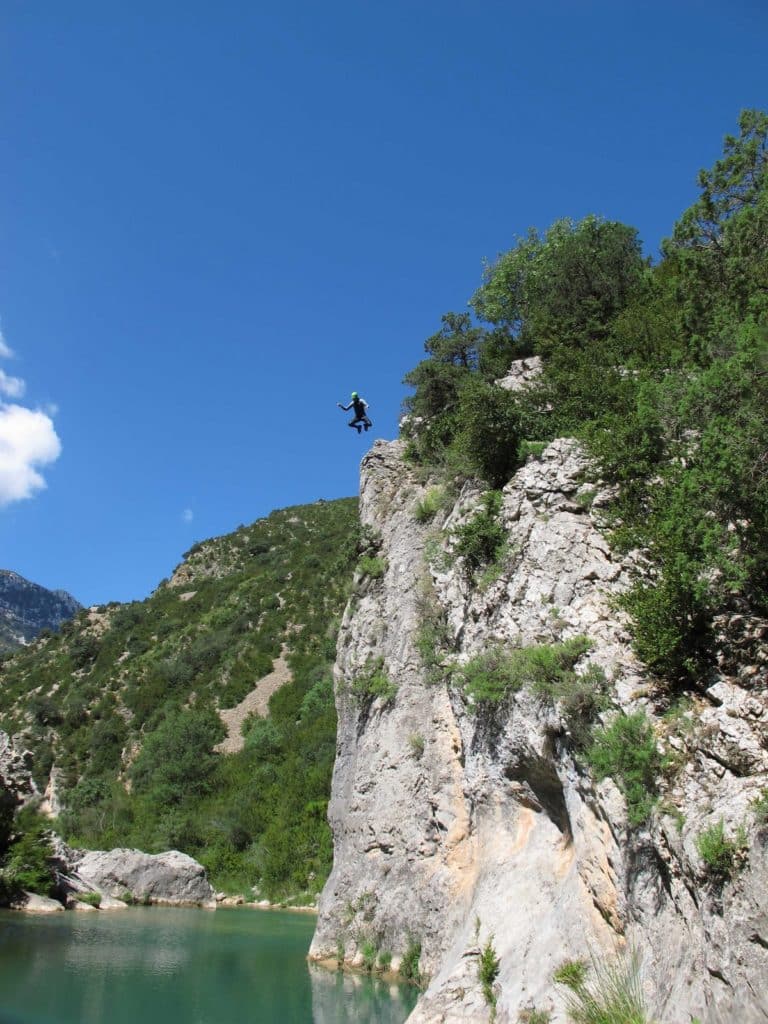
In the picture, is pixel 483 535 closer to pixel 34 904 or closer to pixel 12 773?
pixel 12 773

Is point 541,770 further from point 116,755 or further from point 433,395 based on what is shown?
point 116,755

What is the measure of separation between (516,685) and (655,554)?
11.1 feet

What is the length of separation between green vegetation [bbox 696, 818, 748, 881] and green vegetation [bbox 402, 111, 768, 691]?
2.74 metres

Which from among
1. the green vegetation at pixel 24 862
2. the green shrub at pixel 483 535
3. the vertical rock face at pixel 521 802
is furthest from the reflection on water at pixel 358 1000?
the green vegetation at pixel 24 862

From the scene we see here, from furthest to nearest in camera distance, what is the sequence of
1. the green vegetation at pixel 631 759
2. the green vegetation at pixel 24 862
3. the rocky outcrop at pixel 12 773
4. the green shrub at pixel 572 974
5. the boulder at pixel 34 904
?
the rocky outcrop at pixel 12 773 < the green vegetation at pixel 24 862 < the boulder at pixel 34 904 < the green shrub at pixel 572 974 < the green vegetation at pixel 631 759

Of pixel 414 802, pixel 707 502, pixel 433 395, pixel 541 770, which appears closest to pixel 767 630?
pixel 707 502

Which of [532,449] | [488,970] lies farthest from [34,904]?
[532,449]

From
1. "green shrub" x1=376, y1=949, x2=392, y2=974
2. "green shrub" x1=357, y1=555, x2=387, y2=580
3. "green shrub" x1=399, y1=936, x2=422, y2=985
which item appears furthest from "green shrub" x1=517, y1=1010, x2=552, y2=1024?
"green shrub" x1=357, y1=555, x2=387, y2=580

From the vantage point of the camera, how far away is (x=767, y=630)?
1005 centimetres

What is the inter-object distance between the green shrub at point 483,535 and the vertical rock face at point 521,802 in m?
0.50

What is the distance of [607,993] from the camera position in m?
8.70

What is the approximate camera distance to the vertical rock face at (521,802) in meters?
8.19

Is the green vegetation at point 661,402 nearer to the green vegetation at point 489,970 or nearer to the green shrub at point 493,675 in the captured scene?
the green shrub at point 493,675

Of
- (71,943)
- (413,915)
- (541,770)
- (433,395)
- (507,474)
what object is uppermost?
(433,395)
